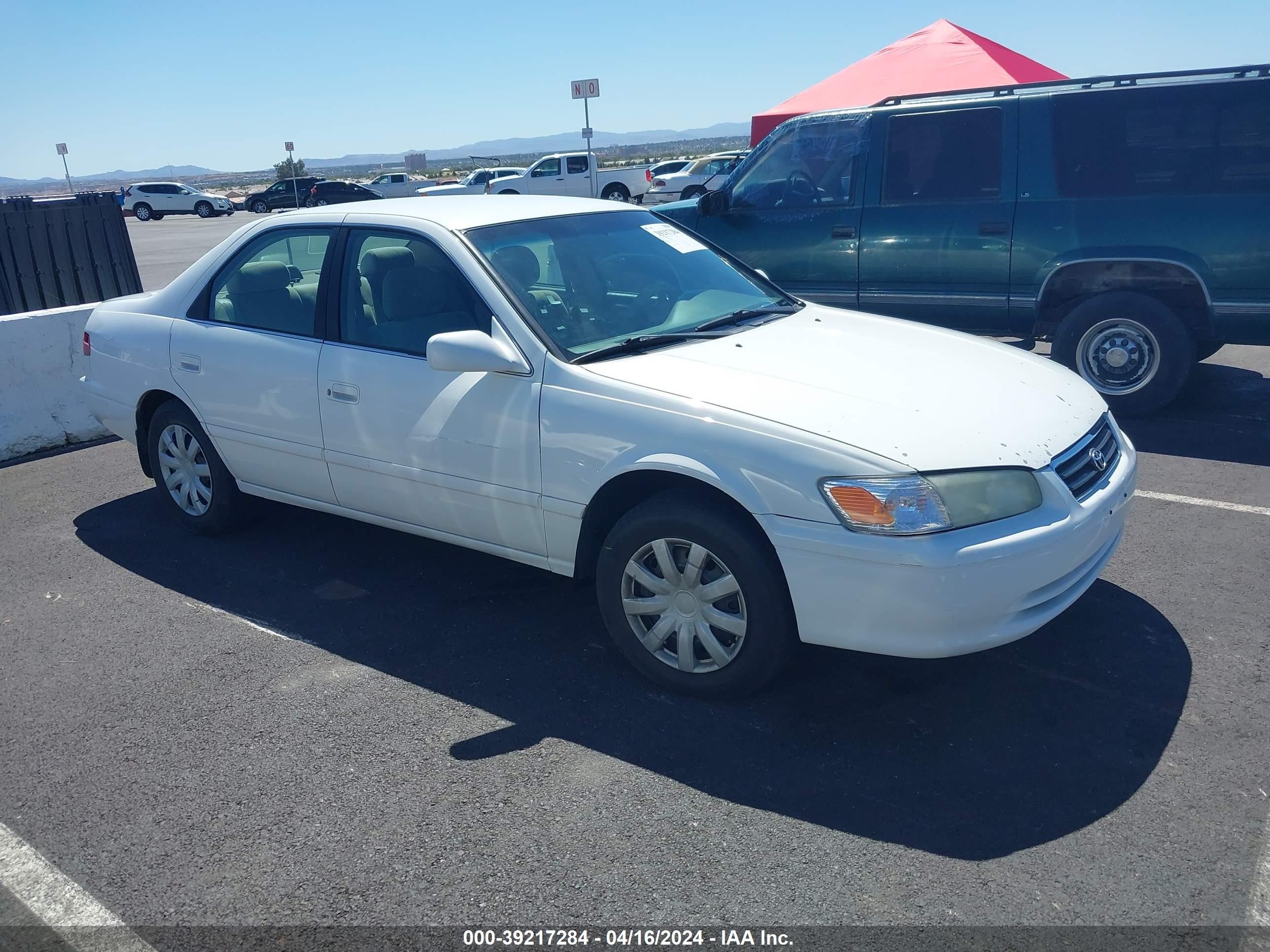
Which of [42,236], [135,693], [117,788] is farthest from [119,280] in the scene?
[117,788]

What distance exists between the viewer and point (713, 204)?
8.08 meters

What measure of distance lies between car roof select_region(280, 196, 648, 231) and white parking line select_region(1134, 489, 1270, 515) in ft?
9.86

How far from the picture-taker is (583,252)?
4348 millimetres

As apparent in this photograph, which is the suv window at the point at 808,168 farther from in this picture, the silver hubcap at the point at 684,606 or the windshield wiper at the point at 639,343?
the silver hubcap at the point at 684,606

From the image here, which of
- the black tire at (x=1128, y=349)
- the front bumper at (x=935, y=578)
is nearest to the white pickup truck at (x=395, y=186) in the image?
the black tire at (x=1128, y=349)

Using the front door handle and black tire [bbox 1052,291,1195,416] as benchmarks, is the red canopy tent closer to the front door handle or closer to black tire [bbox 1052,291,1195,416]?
black tire [bbox 1052,291,1195,416]

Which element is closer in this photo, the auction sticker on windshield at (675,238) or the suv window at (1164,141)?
the auction sticker on windshield at (675,238)

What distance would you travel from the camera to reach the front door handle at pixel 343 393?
4.26 m

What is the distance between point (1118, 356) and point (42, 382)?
737 centimetres

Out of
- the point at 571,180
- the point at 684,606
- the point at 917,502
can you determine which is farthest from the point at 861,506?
the point at 571,180

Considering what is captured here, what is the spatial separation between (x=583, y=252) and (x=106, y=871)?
2816 millimetres

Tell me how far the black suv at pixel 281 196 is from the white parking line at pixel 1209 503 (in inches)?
1755

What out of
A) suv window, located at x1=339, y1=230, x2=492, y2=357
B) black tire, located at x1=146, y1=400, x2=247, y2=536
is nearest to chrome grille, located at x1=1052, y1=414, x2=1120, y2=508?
suv window, located at x1=339, y1=230, x2=492, y2=357

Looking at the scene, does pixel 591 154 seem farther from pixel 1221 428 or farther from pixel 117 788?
pixel 117 788
